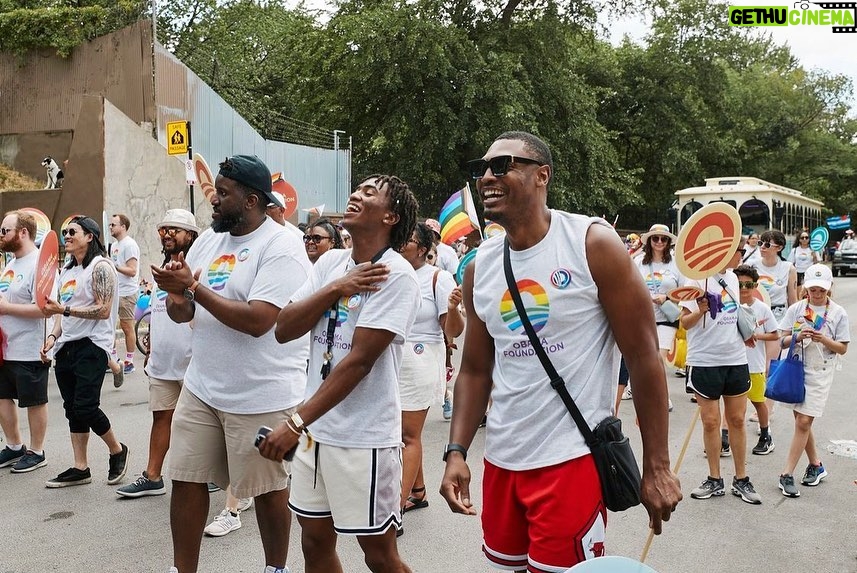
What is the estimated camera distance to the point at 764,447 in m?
6.89

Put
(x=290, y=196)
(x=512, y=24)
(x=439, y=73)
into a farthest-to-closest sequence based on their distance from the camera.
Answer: (x=512, y=24)
(x=439, y=73)
(x=290, y=196)

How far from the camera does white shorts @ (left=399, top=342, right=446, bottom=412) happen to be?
494 centimetres

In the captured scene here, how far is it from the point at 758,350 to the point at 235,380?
4.92 meters

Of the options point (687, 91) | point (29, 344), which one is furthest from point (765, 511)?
point (687, 91)

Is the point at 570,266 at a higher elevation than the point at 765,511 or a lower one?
higher

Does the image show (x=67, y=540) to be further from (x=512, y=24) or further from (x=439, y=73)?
(x=512, y=24)

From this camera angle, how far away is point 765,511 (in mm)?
5434

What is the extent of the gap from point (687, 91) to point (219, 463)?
29484 mm

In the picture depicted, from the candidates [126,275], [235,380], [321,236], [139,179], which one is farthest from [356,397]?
[139,179]

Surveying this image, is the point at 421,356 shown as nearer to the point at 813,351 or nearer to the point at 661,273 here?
the point at 813,351

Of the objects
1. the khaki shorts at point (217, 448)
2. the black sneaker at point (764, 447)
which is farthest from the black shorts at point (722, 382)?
the khaki shorts at point (217, 448)

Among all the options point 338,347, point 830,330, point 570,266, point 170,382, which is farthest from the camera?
point 830,330

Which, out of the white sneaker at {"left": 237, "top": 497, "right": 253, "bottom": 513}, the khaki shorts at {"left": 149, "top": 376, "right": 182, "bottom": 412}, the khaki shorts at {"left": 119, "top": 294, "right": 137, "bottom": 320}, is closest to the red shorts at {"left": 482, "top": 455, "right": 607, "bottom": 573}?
the white sneaker at {"left": 237, "top": 497, "right": 253, "bottom": 513}

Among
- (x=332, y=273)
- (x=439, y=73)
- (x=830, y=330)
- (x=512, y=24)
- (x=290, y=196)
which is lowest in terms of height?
(x=830, y=330)
